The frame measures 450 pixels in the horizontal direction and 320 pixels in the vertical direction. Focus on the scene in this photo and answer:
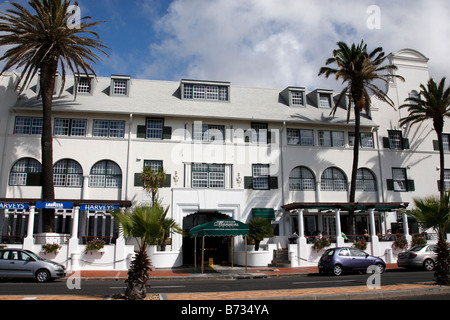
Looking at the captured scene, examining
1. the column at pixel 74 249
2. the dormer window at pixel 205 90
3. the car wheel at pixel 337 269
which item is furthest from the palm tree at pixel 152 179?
the car wheel at pixel 337 269

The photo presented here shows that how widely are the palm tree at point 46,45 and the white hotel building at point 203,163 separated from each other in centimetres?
245

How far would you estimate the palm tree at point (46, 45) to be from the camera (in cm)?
2280

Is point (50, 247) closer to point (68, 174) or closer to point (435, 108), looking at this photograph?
point (68, 174)

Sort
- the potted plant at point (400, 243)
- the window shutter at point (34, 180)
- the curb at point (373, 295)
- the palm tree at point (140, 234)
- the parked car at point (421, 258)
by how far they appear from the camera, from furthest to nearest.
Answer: the potted plant at point (400, 243)
the window shutter at point (34, 180)
the parked car at point (421, 258)
the curb at point (373, 295)
the palm tree at point (140, 234)

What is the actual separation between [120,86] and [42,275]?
54.1 feet

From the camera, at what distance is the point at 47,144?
2386 centimetres

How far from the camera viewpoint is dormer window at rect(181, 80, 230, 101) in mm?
30562

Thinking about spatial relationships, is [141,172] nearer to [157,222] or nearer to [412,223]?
[157,222]

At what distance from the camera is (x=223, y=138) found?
28.9 metres

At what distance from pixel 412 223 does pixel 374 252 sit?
19.2ft

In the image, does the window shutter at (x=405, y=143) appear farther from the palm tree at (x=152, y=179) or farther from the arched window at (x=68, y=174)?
the arched window at (x=68, y=174)

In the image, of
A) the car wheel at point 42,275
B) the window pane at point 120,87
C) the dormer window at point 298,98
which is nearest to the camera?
the car wheel at point 42,275

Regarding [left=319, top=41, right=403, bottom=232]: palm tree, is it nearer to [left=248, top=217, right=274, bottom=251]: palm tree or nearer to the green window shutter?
[left=248, top=217, right=274, bottom=251]: palm tree
